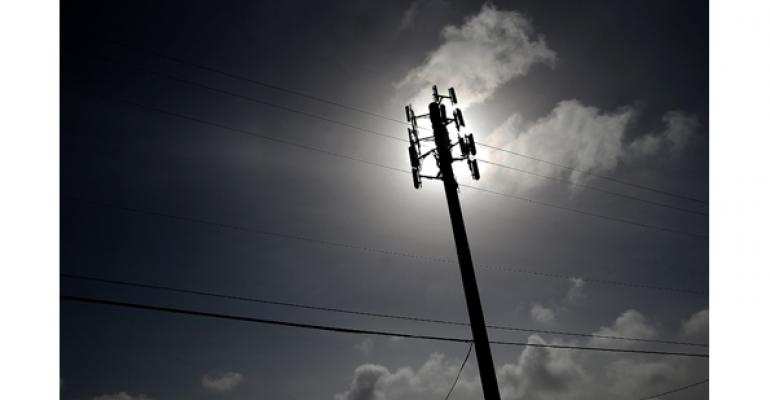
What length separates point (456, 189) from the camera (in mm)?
10844

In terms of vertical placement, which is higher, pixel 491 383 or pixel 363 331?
pixel 363 331

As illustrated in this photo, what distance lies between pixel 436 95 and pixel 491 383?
27.4 feet

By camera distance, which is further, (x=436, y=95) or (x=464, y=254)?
(x=436, y=95)

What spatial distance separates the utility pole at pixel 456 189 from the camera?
8.71 metres

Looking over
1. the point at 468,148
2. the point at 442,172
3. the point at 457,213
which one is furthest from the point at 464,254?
the point at 468,148

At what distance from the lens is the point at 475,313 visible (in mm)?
9141

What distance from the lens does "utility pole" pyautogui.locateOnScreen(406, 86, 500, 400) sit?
8.71 metres
